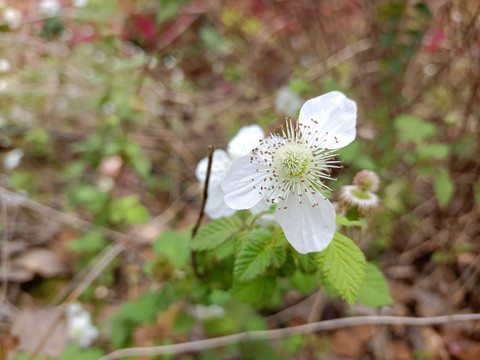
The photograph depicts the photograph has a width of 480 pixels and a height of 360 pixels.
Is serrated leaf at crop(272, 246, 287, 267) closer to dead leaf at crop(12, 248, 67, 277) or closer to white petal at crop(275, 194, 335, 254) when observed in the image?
white petal at crop(275, 194, 335, 254)

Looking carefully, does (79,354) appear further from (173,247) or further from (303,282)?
(303,282)

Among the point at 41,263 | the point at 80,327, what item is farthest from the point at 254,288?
the point at 41,263

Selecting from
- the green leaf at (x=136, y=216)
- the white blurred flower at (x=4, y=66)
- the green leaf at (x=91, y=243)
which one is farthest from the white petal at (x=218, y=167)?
the white blurred flower at (x=4, y=66)

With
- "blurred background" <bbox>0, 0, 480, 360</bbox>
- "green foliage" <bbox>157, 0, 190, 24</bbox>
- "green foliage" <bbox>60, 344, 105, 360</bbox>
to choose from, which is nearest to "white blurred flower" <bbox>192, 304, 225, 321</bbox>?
"blurred background" <bbox>0, 0, 480, 360</bbox>

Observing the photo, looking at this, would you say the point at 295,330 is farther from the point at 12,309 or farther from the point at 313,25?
the point at 313,25

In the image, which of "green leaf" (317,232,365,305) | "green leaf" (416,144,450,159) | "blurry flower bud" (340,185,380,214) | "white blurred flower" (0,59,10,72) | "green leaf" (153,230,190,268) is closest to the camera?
"green leaf" (317,232,365,305)

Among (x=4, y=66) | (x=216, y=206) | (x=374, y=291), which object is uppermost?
(x=4, y=66)

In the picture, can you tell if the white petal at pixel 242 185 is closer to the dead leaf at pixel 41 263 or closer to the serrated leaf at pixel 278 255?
the serrated leaf at pixel 278 255
